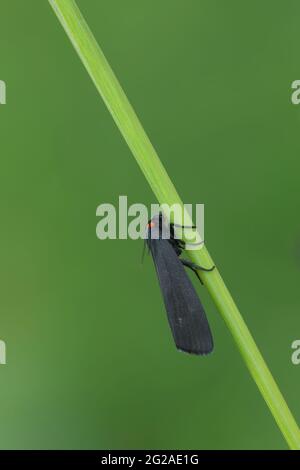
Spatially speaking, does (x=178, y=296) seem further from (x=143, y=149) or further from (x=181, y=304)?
(x=143, y=149)

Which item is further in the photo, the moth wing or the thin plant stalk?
the moth wing

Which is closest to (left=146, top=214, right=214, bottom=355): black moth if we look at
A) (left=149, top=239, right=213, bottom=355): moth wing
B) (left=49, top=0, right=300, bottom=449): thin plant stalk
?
(left=149, top=239, right=213, bottom=355): moth wing

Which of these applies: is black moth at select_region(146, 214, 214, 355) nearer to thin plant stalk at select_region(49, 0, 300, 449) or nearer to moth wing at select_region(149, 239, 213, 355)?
moth wing at select_region(149, 239, 213, 355)

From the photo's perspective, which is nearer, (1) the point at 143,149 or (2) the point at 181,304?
(1) the point at 143,149

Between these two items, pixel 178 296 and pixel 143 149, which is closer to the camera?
pixel 143 149

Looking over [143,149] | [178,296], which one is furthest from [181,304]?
[143,149]
